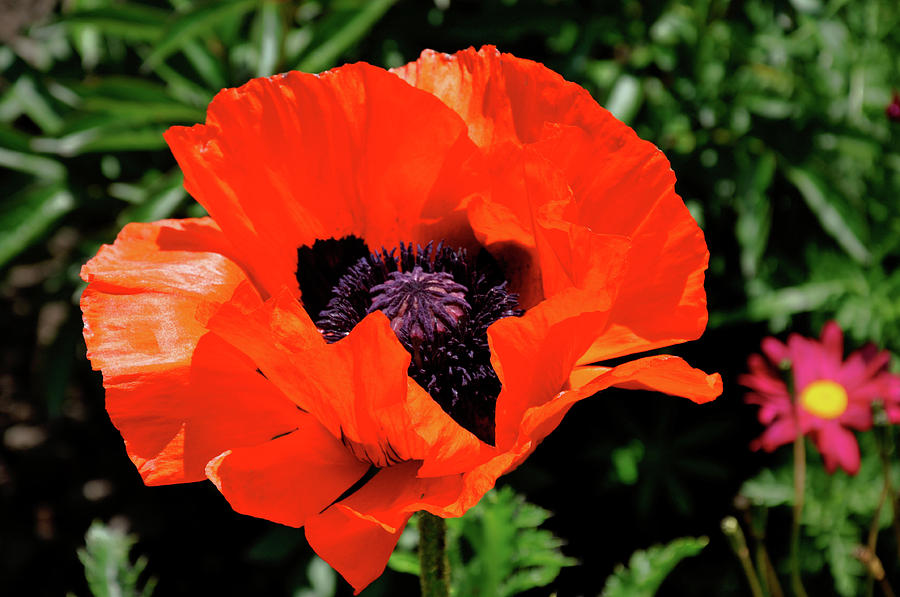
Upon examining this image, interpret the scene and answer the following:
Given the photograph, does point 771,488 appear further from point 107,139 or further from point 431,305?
point 107,139

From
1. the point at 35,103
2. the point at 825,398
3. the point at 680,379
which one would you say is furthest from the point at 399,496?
the point at 35,103

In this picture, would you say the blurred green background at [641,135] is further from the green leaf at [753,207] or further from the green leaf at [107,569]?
the green leaf at [107,569]

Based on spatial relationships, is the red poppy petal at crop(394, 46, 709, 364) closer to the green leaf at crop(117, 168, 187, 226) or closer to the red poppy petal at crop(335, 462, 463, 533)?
the red poppy petal at crop(335, 462, 463, 533)

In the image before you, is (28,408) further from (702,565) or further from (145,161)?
(702,565)

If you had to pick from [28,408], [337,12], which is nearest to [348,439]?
[337,12]

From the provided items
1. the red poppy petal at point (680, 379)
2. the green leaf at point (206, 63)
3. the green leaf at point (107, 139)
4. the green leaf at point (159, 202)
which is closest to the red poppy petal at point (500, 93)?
the red poppy petal at point (680, 379)

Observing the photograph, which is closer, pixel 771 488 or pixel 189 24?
pixel 189 24

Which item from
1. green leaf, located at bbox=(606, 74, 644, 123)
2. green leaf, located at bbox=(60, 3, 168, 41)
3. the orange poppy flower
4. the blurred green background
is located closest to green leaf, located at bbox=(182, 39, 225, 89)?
the blurred green background

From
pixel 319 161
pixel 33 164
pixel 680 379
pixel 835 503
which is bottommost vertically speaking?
pixel 835 503
